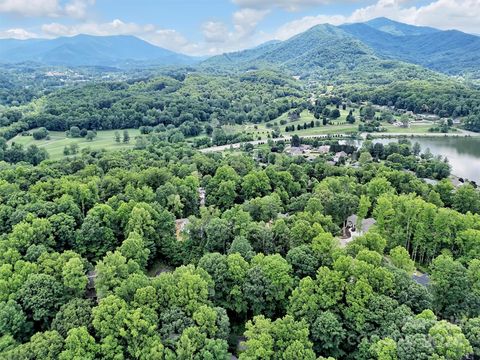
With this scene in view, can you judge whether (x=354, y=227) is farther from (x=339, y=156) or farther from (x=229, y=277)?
(x=339, y=156)

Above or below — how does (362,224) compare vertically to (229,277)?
below

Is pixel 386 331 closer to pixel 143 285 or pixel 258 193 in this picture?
pixel 143 285

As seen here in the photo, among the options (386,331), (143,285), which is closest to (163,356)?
(143,285)

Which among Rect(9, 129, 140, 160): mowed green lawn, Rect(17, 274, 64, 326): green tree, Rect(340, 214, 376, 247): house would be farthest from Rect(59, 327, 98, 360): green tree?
Rect(9, 129, 140, 160): mowed green lawn

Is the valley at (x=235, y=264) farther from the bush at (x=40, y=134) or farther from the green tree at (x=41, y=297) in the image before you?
the bush at (x=40, y=134)

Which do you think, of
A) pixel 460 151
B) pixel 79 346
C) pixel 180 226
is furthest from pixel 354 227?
pixel 460 151

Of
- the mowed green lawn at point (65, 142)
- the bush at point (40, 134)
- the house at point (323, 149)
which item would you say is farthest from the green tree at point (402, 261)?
the bush at point (40, 134)

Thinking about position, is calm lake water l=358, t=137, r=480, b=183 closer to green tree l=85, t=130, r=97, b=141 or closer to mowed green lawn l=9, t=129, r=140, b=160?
mowed green lawn l=9, t=129, r=140, b=160

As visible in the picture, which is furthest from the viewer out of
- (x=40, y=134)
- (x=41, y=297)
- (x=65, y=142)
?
(x=40, y=134)

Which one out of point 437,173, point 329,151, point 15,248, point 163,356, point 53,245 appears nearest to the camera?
point 163,356
